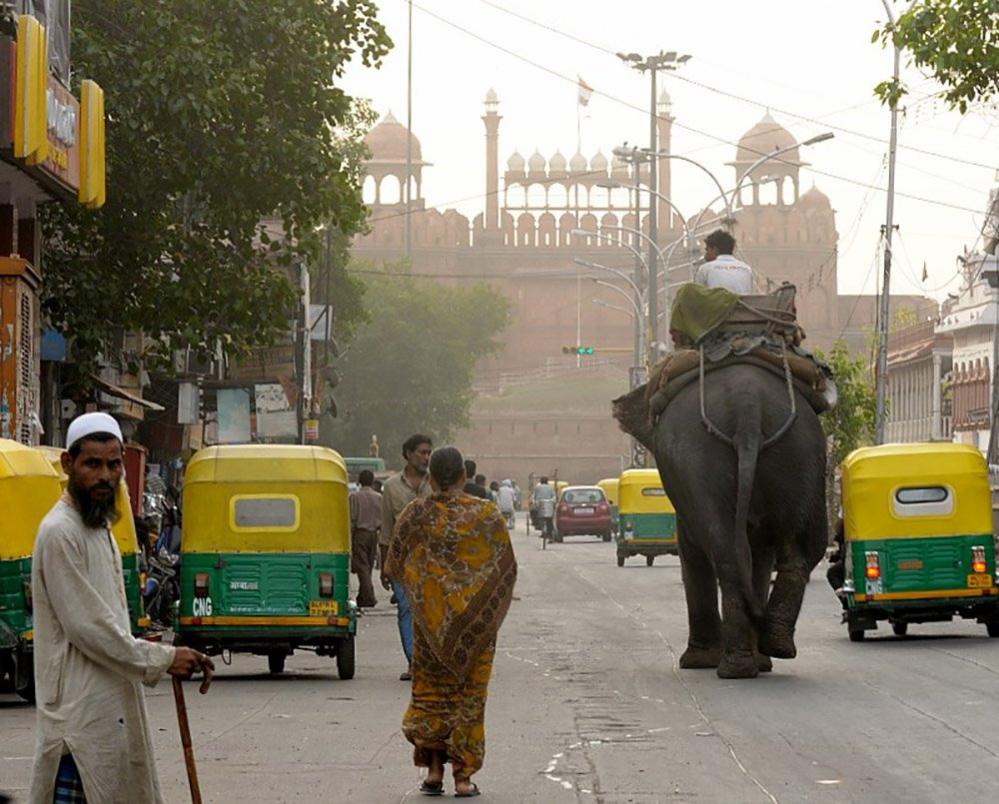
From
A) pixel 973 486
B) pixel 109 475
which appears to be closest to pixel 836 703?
pixel 973 486

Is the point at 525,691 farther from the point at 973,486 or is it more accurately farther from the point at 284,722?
the point at 973,486

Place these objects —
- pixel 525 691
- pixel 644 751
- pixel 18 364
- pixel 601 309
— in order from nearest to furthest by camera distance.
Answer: pixel 644 751 → pixel 525 691 → pixel 18 364 → pixel 601 309

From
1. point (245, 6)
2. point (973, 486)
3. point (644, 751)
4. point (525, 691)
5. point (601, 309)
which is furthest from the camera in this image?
point (601, 309)

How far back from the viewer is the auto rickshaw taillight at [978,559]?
67.5 feet

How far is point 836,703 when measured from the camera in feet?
48.0

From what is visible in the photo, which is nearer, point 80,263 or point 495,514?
point 495,514

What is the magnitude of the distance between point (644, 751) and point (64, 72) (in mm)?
12908

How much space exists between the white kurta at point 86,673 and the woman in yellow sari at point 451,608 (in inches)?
153

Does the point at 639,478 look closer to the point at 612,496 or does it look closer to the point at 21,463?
the point at 612,496

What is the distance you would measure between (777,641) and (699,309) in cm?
233

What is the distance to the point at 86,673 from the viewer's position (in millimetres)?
6766

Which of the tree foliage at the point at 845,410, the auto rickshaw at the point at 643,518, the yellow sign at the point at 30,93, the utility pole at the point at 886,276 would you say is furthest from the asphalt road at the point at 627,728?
the tree foliage at the point at 845,410

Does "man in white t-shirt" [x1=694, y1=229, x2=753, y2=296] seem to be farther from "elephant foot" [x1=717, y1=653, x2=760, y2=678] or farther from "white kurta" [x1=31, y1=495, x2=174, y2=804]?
"white kurta" [x1=31, y1=495, x2=174, y2=804]

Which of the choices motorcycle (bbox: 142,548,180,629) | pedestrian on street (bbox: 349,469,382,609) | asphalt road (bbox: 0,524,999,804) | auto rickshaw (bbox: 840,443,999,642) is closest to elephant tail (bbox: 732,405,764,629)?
asphalt road (bbox: 0,524,999,804)
